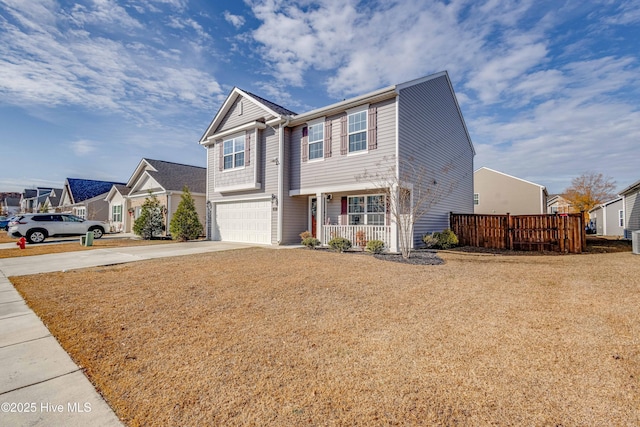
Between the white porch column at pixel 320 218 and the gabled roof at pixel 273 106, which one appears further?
the gabled roof at pixel 273 106

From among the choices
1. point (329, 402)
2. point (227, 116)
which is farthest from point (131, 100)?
point (329, 402)

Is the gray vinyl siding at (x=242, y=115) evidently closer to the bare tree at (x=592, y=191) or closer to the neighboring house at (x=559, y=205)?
the bare tree at (x=592, y=191)

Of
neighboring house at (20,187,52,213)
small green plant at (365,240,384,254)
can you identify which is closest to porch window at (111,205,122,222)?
small green plant at (365,240,384,254)

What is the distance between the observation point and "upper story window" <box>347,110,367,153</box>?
1201 cm

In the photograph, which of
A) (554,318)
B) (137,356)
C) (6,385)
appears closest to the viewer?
(6,385)

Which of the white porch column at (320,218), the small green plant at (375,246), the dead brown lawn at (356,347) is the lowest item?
the dead brown lawn at (356,347)

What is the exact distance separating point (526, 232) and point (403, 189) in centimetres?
583

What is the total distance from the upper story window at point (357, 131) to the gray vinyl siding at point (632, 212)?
679 inches

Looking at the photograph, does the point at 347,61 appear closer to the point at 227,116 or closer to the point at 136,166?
the point at 227,116

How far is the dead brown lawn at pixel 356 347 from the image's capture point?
2281 millimetres

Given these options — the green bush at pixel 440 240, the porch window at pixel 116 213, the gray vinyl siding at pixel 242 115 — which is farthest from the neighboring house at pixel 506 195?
the porch window at pixel 116 213

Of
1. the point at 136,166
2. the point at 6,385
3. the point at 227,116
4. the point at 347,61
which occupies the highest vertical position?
the point at 347,61

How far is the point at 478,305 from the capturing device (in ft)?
15.7

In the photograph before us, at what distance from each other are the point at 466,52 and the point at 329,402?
44.9 feet
